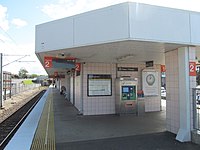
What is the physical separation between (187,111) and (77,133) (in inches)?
134

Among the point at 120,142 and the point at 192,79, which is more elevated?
the point at 192,79

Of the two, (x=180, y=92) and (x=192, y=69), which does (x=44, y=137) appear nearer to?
(x=180, y=92)

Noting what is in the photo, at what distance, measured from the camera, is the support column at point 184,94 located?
584cm

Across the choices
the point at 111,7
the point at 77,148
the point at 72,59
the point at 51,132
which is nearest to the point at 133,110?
the point at 72,59

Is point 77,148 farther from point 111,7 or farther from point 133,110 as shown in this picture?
point 133,110

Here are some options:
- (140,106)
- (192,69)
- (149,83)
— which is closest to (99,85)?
(140,106)

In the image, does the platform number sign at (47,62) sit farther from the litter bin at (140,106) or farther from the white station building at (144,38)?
the litter bin at (140,106)

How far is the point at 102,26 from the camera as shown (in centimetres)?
550

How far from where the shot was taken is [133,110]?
1016 cm

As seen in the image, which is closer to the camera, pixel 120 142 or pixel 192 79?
pixel 120 142

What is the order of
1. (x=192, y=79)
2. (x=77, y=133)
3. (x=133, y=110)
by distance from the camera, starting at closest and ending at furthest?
(x=192, y=79) → (x=77, y=133) → (x=133, y=110)

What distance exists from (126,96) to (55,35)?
5.10 meters

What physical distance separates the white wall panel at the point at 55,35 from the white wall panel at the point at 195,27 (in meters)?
3.50

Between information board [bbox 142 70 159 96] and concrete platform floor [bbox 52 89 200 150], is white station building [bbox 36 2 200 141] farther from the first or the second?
information board [bbox 142 70 159 96]
